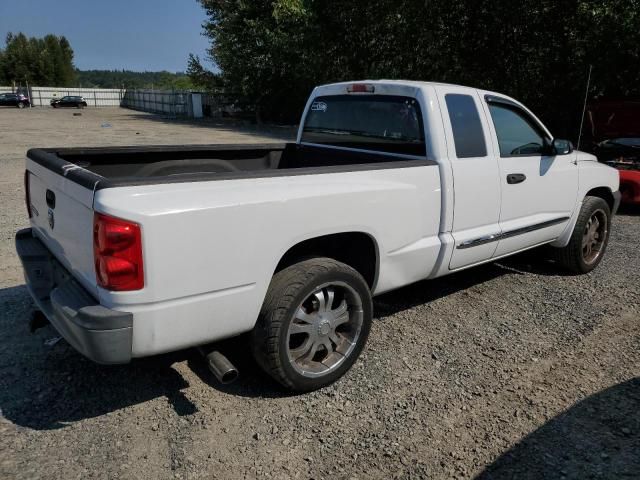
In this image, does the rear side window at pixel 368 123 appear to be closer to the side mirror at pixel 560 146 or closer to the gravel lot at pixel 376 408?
the gravel lot at pixel 376 408

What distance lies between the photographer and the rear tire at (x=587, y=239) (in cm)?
518

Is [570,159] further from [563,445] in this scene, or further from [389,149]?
[563,445]

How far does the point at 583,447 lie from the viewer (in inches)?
108

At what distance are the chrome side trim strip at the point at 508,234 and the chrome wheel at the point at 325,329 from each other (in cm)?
105

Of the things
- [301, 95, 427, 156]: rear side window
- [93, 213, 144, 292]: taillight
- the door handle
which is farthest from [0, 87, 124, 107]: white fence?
[93, 213, 144, 292]: taillight

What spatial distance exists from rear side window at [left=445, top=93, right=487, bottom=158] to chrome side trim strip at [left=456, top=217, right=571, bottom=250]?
637 mm

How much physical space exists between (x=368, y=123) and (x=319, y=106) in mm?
681

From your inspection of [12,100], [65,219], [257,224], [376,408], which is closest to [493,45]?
[376,408]

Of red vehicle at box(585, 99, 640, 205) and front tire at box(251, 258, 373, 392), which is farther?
red vehicle at box(585, 99, 640, 205)

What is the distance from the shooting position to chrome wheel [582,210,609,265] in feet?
17.6

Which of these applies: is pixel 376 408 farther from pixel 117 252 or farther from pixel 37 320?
pixel 37 320

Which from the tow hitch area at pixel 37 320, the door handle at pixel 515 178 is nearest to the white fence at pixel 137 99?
the door handle at pixel 515 178

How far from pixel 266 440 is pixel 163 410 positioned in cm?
67

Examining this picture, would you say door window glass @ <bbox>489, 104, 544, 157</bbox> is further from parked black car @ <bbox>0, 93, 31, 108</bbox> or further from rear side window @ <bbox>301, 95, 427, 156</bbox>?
parked black car @ <bbox>0, 93, 31, 108</bbox>
